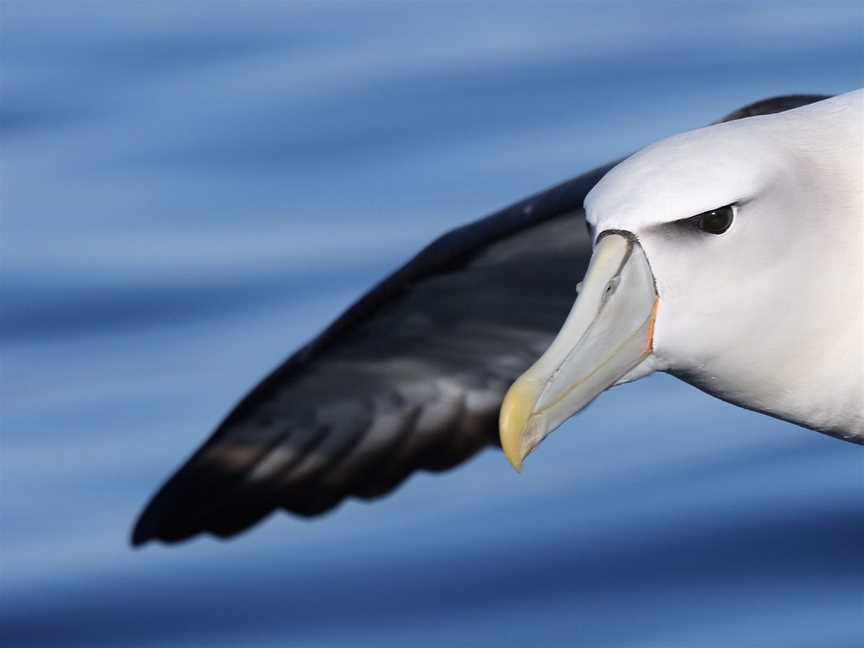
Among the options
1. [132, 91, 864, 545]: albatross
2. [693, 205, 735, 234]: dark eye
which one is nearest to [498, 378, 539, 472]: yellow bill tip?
[132, 91, 864, 545]: albatross

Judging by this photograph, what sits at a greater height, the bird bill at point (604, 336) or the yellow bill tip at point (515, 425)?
the bird bill at point (604, 336)

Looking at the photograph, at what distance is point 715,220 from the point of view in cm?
433

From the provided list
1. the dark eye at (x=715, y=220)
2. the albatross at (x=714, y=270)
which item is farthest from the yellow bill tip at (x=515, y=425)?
the dark eye at (x=715, y=220)

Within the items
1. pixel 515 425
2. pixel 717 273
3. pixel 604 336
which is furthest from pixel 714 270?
pixel 515 425

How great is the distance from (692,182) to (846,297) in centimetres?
50

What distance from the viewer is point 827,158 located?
4.59 meters

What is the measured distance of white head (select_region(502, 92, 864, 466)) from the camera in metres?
4.27

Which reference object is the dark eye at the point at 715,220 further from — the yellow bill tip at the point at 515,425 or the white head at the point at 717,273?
the yellow bill tip at the point at 515,425

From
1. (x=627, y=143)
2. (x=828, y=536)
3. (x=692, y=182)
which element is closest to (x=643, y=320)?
(x=692, y=182)

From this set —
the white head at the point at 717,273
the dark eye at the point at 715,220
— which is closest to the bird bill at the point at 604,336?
the white head at the point at 717,273

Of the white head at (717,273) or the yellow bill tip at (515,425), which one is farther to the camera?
the white head at (717,273)

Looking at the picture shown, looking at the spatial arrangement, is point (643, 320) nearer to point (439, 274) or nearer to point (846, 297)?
point (846, 297)

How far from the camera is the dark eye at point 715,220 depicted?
4.32 meters

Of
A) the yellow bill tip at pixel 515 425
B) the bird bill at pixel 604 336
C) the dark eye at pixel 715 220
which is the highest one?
the dark eye at pixel 715 220
